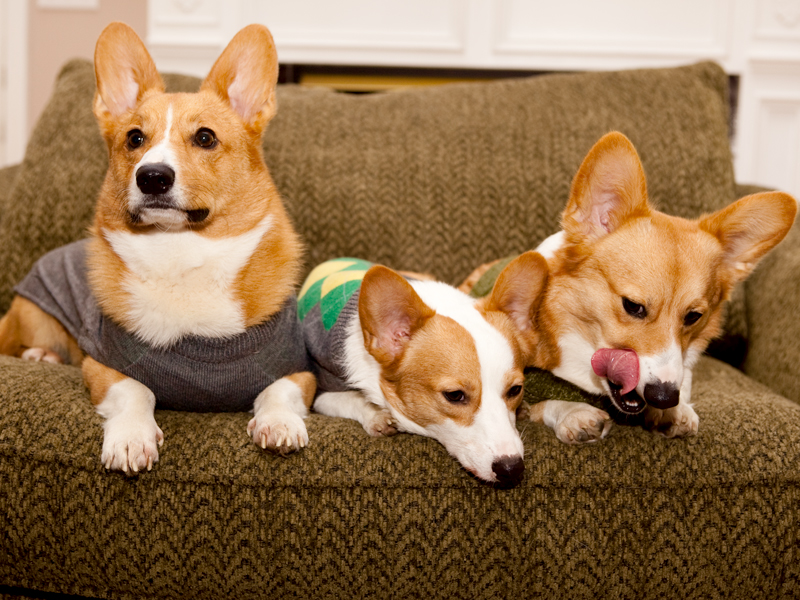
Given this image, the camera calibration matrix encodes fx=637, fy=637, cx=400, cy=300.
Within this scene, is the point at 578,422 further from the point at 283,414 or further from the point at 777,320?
the point at 777,320

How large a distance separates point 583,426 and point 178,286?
95 centimetres

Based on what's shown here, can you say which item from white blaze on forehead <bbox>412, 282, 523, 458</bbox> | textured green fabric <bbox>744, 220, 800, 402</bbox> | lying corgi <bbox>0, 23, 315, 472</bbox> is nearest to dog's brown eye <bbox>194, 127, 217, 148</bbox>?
lying corgi <bbox>0, 23, 315, 472</bbox>

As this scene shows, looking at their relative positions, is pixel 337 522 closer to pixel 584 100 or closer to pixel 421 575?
pixel 421 575

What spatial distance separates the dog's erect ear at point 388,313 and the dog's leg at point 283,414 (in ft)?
0.65

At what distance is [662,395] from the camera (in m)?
1.22

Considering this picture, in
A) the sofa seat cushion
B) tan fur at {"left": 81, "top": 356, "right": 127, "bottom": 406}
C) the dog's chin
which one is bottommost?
the sofa seat cushion

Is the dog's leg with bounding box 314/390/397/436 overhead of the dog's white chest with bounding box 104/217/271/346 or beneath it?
beneath

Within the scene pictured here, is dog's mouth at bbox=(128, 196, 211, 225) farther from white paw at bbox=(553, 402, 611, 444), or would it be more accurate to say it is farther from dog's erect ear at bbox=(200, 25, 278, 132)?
white paw at bbox=(553, 402, 611, 444)

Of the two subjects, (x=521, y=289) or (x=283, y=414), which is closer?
(x=283, y=414)

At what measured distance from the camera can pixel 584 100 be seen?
2.21m

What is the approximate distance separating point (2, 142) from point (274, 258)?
331 cm

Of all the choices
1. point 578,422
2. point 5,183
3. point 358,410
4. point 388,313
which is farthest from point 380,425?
point 5,183

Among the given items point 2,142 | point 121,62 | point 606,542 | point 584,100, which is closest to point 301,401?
point 606,542

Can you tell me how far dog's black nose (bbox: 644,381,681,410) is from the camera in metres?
1.21
